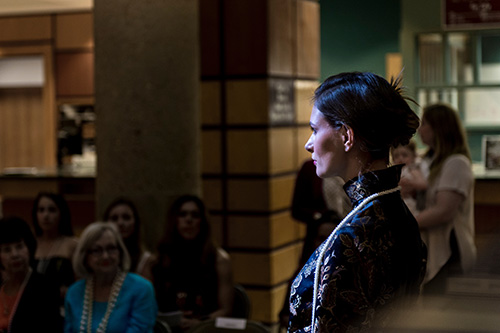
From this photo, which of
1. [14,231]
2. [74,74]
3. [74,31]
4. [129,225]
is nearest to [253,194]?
[129,225]

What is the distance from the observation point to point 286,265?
5.68 m

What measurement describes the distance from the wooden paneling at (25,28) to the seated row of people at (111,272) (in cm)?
694

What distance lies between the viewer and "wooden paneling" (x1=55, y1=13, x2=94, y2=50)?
10312mm

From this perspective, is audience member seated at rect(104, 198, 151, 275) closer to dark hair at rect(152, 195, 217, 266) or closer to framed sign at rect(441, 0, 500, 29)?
dark hair at rect(152, 195, 217, 266)

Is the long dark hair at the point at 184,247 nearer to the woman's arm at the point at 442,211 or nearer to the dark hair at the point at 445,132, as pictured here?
the woman's arm at the point at 442,211

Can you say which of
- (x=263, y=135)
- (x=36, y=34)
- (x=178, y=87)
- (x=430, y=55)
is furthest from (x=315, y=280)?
(x=36, y=34)

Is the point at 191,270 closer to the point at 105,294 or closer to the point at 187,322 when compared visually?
the point at 187,322

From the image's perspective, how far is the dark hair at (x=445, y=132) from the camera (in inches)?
136

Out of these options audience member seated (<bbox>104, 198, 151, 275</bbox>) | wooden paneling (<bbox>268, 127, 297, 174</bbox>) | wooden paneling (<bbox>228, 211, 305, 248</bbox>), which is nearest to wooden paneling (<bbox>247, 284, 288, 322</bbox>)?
wooden paneling (<bbox>228, 211, 305, 248</bbox>)

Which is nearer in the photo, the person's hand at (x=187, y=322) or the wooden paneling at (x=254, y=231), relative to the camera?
the person's hand at (x=187, y=322)

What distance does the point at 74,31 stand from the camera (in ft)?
34.1

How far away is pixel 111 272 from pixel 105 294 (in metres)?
0.10

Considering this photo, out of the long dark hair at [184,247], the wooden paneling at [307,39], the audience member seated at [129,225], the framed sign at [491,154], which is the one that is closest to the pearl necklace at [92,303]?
the long dark hair at [184,247]

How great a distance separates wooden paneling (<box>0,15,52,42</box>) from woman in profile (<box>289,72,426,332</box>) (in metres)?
10.1
